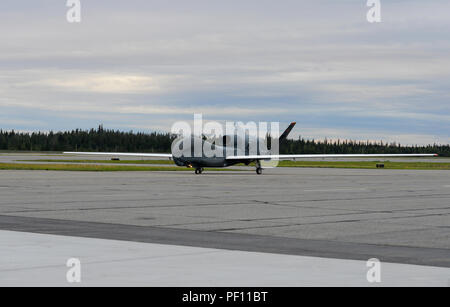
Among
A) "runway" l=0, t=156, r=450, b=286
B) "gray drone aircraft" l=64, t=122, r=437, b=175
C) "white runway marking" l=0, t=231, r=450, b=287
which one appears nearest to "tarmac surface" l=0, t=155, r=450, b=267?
"runway" l=0, t=156, r=450, b=286

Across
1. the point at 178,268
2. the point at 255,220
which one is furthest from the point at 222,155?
the point at 178,268

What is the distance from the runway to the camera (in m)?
14.5

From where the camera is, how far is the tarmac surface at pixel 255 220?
1459 cm

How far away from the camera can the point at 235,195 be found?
102 feet

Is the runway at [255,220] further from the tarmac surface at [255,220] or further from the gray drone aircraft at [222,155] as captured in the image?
the gray drone aircraft at [222,155]

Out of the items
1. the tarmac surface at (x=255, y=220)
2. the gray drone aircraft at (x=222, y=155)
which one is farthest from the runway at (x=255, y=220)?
the gray drone aircraft at (x=222, y=155)

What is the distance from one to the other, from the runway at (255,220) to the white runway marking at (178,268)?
1028 mm

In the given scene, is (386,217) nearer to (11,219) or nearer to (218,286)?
(11,219)

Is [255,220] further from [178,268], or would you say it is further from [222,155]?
[222,155]

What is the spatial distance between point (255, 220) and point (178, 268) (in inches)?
363

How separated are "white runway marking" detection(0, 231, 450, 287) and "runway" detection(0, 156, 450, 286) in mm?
1028

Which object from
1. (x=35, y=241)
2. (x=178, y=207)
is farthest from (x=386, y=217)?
(x=35, y=241)

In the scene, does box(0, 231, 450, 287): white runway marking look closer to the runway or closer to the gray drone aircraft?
the runway
